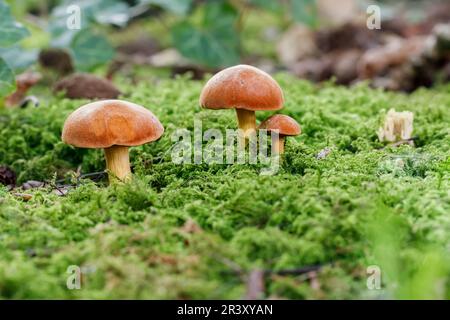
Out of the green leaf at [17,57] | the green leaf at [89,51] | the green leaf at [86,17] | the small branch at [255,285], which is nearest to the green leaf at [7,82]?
the green leaf at [17,57]

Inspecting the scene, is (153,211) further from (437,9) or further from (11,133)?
(437,9)

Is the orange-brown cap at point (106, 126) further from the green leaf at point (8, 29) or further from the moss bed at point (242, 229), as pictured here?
the green leaf at point (8, 29)

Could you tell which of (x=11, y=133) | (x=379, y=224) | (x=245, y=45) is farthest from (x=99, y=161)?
(x=245, y=45)

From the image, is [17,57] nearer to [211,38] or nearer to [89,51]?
[89,51]

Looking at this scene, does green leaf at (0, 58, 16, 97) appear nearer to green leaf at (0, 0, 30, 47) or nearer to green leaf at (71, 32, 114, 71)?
green leaf at (0, 0, 30, 47)

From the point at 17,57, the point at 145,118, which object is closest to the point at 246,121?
the point at 145,118
